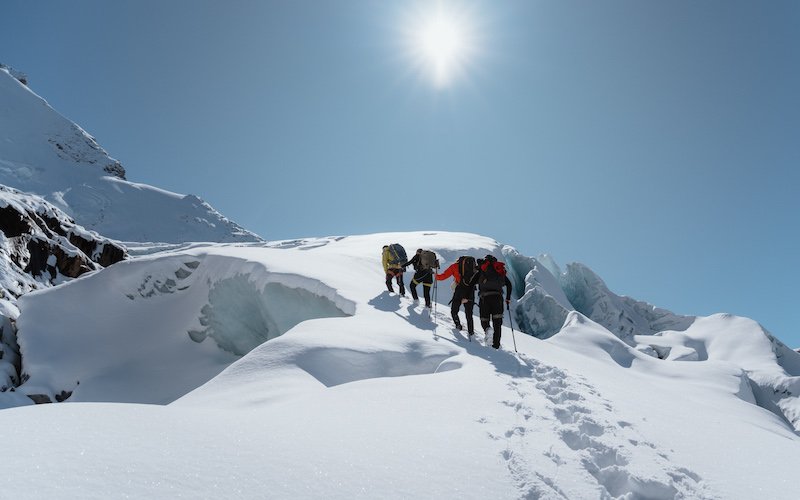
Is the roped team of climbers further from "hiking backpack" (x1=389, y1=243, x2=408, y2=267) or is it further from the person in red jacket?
"hiking backpack" (x1=389, y1=243, x2=408, y2=267)

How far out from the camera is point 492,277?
30.0 ft

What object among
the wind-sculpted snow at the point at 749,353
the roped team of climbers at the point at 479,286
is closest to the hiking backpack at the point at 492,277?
the roped team of climbers at the point at 479,286

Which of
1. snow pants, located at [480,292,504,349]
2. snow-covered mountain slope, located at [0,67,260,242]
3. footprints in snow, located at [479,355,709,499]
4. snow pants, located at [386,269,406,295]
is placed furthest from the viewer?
snow-covered mountain slope, located at [0,67,260,242]

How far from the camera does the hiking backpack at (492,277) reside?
9.08 metres

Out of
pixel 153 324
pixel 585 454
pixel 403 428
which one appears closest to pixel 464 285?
pixel 585 454

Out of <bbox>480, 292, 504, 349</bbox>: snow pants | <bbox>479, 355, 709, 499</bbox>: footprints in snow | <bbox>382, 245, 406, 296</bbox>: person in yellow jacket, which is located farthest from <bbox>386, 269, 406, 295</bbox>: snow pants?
<bbox>479, 355, 709, 499</bbox>: footprints in snow

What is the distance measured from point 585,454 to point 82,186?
132 metres

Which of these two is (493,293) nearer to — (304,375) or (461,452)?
(304,375)

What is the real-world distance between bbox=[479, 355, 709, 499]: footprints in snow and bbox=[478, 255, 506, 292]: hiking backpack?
12.4 feet

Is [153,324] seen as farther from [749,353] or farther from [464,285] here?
[749,353]

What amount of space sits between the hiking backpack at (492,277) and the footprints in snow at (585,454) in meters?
3.78

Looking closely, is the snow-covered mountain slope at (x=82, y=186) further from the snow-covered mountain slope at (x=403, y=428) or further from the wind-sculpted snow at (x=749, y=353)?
the snow-covered mountain slope at (x=403, y=428)

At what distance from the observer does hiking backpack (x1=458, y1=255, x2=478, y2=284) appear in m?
9.94

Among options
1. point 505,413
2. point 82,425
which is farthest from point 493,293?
point 82,425
